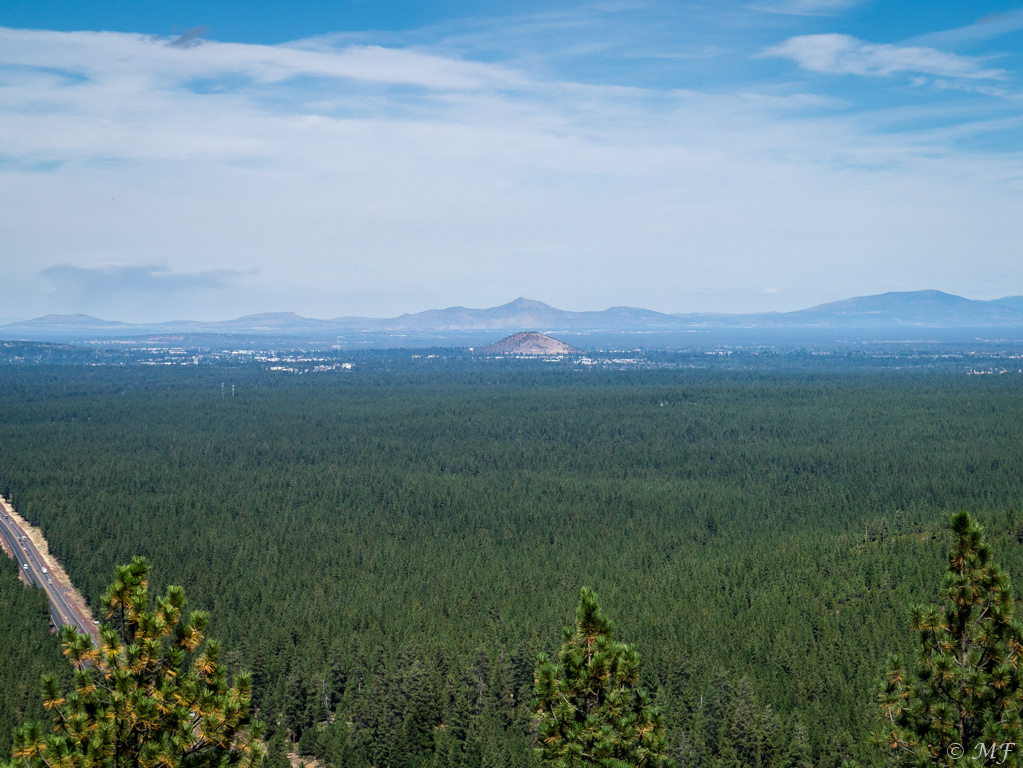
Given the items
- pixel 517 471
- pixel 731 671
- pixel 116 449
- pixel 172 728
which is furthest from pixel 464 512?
pixel 172 728

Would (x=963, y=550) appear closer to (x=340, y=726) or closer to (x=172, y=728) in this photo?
(x=172, y=728)

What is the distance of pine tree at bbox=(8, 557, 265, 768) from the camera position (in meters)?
20.2

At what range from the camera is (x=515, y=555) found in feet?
329

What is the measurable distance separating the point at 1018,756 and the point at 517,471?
12977cm

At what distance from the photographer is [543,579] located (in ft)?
293

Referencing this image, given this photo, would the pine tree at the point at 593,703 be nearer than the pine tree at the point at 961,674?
No

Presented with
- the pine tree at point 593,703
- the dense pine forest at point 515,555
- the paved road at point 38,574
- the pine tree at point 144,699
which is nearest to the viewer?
the pine tree at point 144,699

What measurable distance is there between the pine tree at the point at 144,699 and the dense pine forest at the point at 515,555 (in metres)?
32.0

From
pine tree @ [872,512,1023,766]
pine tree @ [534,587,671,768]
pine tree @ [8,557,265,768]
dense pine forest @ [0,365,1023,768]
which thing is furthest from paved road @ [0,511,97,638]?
pine tree @ [872,512,1023,766]

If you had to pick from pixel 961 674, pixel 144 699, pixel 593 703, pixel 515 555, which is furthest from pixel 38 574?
pixel 961 674

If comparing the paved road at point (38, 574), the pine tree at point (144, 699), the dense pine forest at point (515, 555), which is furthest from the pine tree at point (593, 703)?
the paved road at point (38, 574)

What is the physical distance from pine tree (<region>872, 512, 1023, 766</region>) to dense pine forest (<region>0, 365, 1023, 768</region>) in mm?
29378

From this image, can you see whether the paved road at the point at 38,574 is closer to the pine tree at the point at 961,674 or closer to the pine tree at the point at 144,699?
the pine tree at the point at 144,699

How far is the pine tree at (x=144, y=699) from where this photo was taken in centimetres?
2023
